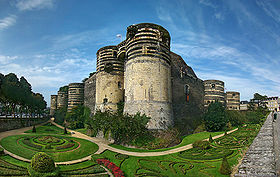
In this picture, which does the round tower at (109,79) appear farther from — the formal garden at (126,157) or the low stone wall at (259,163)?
the low stone wall at (259,163)

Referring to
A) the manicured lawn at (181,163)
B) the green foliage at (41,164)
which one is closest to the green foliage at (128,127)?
Result: the manicured lawn at (181,163)

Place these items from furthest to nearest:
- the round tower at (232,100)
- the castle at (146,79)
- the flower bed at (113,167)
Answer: the round tower at (232,100)
the castle at (146,79)
the flower bed at (113,167)

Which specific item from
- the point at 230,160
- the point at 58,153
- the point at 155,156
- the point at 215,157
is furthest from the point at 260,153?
the point at 58,153

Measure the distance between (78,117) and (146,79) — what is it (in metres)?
23.5

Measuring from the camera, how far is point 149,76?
21.9 meters

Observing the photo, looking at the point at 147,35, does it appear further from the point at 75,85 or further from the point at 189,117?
the point at 75,85

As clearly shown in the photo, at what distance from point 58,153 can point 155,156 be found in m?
9.31

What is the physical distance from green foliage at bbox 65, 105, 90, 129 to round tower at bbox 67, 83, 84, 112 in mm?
5226

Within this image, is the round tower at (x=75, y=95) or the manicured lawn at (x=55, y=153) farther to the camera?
the round tower at (x=75, y=95)

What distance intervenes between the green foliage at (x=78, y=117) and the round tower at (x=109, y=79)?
31.1 feet

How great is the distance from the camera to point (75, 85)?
1858 inches

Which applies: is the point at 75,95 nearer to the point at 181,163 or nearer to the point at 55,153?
the point at 55,153

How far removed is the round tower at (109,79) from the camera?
93.6 ft

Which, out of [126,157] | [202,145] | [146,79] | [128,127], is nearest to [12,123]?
[128,127]
